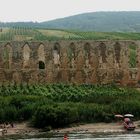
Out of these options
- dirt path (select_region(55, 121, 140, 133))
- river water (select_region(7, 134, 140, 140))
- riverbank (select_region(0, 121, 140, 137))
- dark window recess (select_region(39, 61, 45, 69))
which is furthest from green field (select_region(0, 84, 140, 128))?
dark window recess (select_region(39, 61, 45, 69))

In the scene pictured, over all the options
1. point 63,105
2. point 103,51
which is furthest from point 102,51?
point 63,105

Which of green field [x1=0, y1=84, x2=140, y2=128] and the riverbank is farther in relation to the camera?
green field [x1=0, y1=84, x2=140, y2=128]

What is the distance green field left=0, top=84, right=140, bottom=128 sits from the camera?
60.5 m

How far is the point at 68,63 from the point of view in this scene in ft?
271

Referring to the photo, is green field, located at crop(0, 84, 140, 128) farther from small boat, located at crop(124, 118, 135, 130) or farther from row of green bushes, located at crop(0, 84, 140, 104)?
small boat, located at crop(124, 118, 135, 130)

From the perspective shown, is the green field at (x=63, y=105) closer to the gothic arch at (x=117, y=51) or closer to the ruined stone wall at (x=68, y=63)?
the ruined stone wall at (x=68, y=63)

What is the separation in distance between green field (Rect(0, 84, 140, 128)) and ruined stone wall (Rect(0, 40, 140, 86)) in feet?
27.7

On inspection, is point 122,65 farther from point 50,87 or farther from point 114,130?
point 114,130

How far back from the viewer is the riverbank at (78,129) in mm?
59531

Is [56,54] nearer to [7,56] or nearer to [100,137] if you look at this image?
[7,56]

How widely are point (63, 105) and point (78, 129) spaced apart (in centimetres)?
387

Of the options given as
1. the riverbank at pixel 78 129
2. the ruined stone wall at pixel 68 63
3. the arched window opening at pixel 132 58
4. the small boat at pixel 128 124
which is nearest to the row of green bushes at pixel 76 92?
the ruined stone wall at pixel 68 63

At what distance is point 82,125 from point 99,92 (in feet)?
34.0

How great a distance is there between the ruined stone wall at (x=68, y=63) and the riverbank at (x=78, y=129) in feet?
65.4
